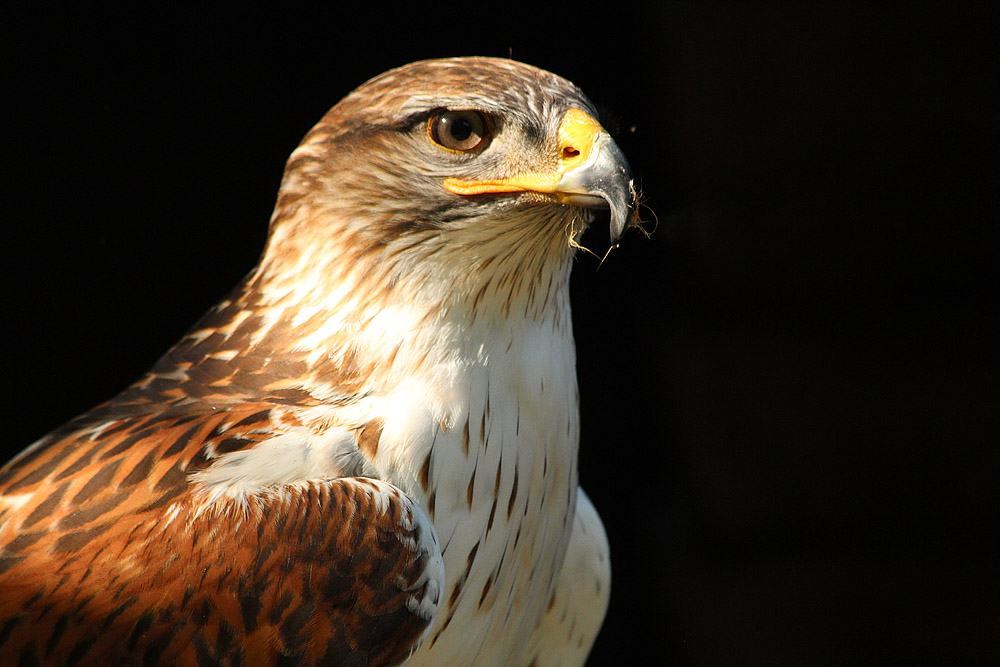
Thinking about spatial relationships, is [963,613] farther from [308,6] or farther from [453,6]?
[308,6]

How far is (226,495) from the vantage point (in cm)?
135

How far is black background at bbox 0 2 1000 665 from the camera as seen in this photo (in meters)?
2.69

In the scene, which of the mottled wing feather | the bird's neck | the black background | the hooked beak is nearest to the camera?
the mottled wing feather

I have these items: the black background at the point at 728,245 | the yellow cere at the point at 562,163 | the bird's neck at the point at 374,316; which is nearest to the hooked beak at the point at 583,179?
the yellow cere at the point at 562,163

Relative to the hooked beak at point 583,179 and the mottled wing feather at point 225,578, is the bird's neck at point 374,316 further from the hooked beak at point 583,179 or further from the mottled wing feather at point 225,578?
the mottled wing feather at point 225,578

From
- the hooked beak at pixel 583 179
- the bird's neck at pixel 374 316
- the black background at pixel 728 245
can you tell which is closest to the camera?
the hooked beak at pixel 583 179

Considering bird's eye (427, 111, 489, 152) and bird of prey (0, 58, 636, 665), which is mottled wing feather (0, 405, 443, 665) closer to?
bird of prey (0, 58, 636, 665)

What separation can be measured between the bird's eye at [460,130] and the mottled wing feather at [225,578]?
588mm

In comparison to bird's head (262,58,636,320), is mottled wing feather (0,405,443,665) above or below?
below

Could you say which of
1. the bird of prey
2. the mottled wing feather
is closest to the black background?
the bird of prey

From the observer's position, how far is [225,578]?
51.0 inches

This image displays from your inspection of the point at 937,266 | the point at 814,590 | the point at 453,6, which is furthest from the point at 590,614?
the point at 453,6

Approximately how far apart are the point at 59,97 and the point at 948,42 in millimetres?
2528

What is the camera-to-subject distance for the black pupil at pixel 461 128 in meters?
1.58
